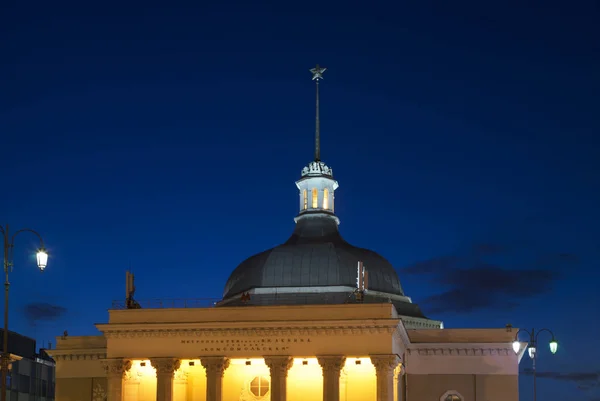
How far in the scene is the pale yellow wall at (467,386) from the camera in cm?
6197

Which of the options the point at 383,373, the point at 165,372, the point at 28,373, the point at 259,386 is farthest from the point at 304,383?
the point at 28,373

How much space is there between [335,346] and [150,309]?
35.3 ft

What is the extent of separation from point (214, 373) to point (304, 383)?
6399 mm

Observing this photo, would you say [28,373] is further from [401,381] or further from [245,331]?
[245,331]

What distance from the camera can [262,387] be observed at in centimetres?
5581

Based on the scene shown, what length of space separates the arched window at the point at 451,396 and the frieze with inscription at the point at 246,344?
1480 cm

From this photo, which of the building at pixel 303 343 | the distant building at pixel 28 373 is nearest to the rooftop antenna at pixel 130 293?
the building at pixel 303 343

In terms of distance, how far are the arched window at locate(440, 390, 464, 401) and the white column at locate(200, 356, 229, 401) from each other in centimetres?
1714

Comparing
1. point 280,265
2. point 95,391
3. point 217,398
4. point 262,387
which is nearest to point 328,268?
point 280,265

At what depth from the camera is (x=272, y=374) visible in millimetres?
51469

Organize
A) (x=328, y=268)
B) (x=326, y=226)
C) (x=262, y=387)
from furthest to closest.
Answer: (x=326, y=226), (x=328, y=268), (x=262, y=387)

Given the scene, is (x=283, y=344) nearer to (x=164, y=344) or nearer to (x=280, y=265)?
(x=164, y=344)

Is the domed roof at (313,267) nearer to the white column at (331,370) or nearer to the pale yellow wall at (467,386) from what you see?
the pale yellow wall at (467,386)

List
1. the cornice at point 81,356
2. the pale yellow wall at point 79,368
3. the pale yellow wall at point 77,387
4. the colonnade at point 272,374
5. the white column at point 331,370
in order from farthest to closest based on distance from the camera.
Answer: the cornice at point 81,356
the pale yellow wall at point 79,368
the pale yellow wall at point 77,387
the white column at point 331,370
the colonnade at point 272,374
